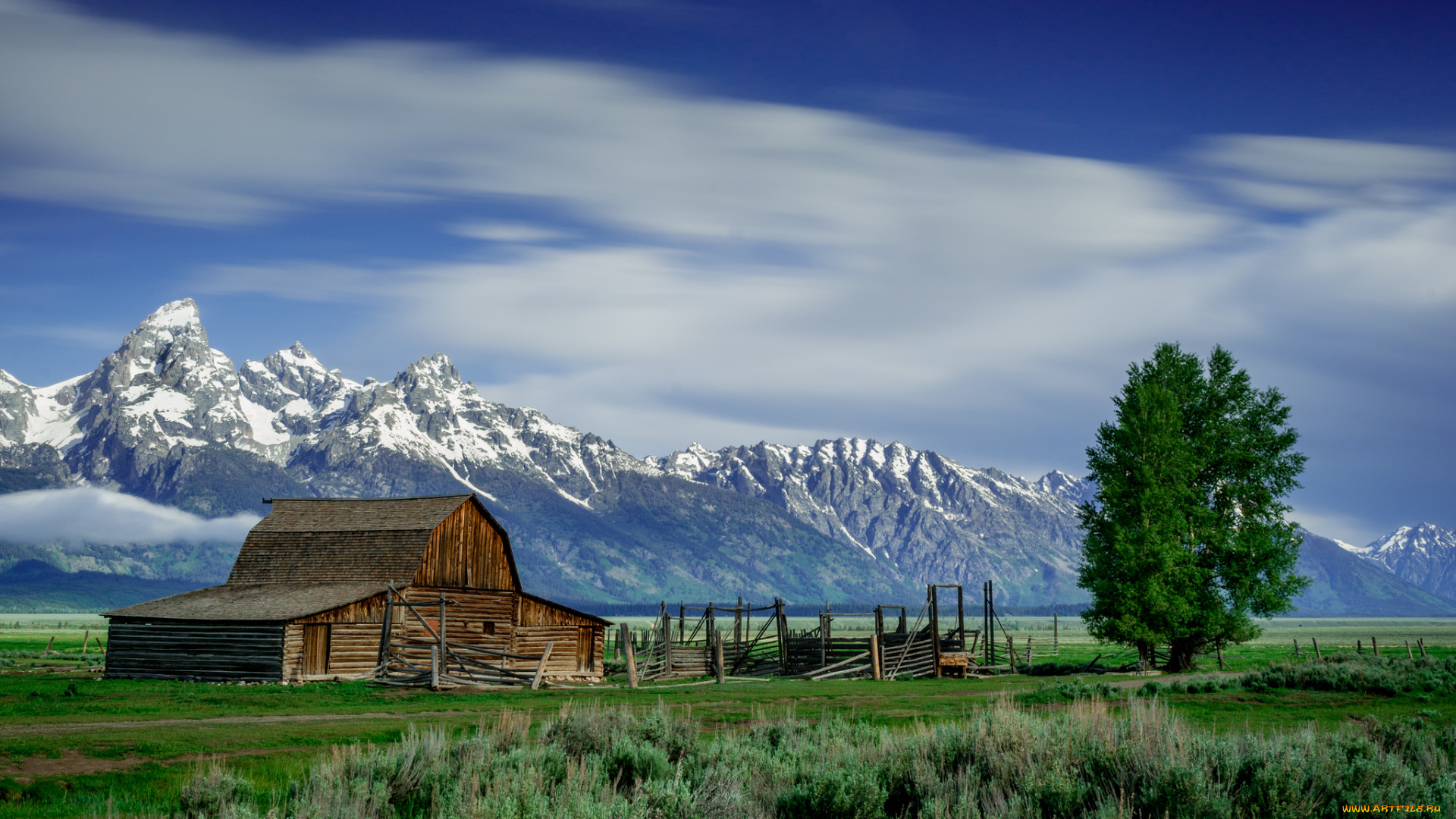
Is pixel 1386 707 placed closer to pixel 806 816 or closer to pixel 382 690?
pixel 806 816

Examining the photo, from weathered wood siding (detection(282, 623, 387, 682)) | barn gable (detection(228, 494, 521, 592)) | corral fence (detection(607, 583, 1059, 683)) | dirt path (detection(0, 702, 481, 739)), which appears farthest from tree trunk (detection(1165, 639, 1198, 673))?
weathered wood siding (detection(282, 623, 387, 682))

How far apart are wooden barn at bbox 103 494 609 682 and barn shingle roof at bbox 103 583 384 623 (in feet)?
0.32

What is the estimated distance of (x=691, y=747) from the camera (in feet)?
47.8

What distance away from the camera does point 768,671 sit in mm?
47938

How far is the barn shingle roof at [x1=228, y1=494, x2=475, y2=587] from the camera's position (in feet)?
150

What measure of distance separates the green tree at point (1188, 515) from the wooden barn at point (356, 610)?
2299 cm

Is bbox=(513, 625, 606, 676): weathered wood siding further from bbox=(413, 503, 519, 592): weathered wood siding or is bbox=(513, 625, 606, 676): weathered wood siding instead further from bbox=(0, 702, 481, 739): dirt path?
bbox=(0, 702, 481, 739): dirt path

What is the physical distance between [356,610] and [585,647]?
11.7 metres

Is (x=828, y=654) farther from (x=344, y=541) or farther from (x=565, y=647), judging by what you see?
(x=344, y=541)

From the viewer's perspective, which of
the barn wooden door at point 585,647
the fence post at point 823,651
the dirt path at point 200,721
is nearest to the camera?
the dirt path at point 200,721

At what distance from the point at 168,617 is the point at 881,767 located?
125 feet

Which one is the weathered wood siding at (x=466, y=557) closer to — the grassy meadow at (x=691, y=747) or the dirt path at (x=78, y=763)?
the grassy meadow at (x=691, y=747)

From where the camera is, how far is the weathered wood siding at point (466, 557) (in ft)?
151

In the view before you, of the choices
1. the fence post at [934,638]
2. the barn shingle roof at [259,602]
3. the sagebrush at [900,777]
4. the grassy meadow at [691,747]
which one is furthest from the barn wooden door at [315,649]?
the sagebrush at [900,777]
